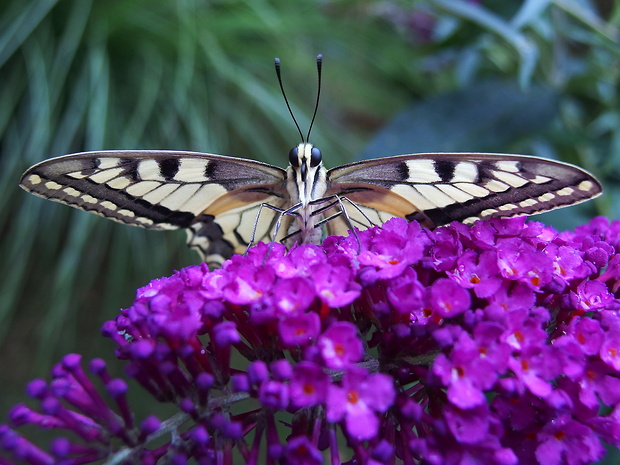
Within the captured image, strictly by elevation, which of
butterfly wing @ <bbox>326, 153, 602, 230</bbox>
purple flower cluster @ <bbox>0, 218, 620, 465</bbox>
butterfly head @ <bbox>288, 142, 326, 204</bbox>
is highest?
butterfly head @ <bbox>288, 142, 326, 204</bbox>

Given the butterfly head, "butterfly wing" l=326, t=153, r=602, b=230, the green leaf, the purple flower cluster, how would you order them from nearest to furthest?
the purple flower cluster < "butterfly wing" l=326, t=153, r=602, b=230 < the butterfly head < the green leaf

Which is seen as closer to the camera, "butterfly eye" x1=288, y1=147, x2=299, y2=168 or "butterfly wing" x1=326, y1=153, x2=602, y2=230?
"butterfly wing" x1=326, y1=153, x2=602, y2=230

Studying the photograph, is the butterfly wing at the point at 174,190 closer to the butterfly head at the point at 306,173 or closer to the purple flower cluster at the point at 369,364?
the butterfly head at the point at 306,173

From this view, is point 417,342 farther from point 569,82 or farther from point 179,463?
point 569,82

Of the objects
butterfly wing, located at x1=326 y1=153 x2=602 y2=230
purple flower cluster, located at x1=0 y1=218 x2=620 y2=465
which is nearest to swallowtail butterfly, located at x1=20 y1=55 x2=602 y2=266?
butterfly wing, located at x1=326 y1=153 x2=602 y2=230

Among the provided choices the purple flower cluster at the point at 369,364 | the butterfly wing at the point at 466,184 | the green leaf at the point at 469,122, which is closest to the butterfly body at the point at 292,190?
the butterfly wing at the point at 466,184

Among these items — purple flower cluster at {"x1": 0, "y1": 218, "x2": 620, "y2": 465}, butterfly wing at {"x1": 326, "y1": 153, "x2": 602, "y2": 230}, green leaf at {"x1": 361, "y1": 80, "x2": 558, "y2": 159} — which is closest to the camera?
purple flower cluster at {"x1": 0, "y1": 218, "x2": 620, "y2": 465}

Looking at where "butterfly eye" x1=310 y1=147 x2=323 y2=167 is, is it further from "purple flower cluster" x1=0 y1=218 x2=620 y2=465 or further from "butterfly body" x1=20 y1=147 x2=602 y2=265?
"purple flower cluster" x1=0 y1=218 x2=620 y2=465

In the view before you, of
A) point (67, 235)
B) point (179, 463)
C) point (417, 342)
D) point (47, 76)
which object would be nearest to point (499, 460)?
point (417, 342)

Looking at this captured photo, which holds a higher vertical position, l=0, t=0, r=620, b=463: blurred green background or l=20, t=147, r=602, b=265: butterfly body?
l=0, t=0, r=620, b=463: blurred green background
